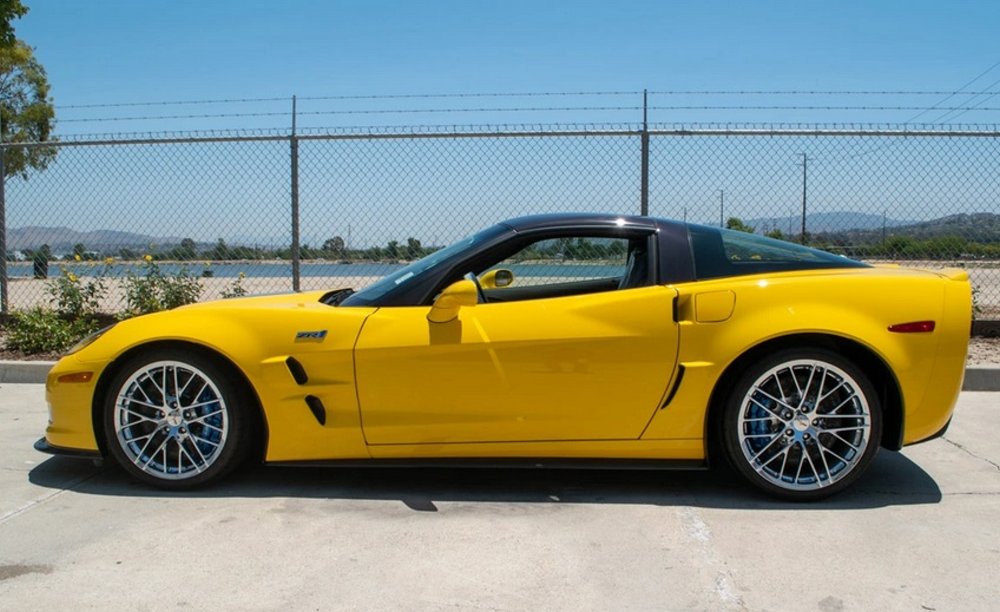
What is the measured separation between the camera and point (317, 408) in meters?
3.51

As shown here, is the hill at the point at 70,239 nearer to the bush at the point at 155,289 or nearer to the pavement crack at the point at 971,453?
the bush at the point at 155,289

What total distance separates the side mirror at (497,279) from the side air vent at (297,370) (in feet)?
3.87

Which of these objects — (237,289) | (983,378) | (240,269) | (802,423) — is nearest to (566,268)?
(802,423)

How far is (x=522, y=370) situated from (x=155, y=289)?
4963 millimetres

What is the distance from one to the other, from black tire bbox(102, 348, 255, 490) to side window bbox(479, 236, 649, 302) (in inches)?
53.6

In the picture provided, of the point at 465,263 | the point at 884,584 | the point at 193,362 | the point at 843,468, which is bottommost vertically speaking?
the point at 884,584

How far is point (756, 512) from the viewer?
11.1 ft

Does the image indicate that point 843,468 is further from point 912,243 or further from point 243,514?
point 912,243

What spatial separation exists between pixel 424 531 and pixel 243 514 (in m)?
0.83

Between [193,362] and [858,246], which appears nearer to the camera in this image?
[193,362]

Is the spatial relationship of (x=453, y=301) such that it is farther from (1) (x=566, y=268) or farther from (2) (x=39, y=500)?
(2) (x=39, y=500)

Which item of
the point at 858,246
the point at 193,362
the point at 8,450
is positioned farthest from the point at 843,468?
the point at 8,450

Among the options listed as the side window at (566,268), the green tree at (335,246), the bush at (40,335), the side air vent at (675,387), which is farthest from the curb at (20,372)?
the side air vent at (675,387)

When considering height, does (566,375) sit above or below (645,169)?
below
